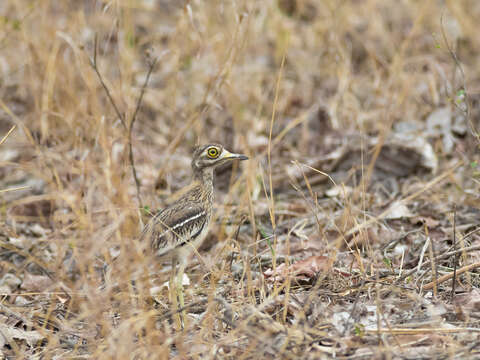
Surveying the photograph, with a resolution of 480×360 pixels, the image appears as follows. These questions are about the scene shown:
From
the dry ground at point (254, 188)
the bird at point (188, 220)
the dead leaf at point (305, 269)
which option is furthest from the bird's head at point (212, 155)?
the dead leaf at point (305, 269)

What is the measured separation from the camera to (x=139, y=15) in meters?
8.66

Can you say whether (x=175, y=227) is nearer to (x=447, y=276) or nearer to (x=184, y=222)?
(x=184, y=222)

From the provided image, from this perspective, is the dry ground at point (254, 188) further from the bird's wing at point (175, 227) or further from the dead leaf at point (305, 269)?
the bird's wing at point (175, 227)

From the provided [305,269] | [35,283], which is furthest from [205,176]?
[35,283]

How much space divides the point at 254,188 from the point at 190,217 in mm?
1124

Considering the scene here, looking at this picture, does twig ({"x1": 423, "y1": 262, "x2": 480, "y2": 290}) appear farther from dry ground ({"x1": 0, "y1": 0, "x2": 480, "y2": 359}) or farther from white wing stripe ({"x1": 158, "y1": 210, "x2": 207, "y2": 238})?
white wing stripe ({"x1": 158, "y1": 210, "x2": 207, "y2": 238})

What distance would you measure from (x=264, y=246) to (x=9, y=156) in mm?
3009

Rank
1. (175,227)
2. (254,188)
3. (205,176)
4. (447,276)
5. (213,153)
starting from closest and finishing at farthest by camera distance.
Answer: (447,276)
(175,227)
(213,153)
(205,176)
(254,188)

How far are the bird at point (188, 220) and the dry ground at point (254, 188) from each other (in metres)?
0.18

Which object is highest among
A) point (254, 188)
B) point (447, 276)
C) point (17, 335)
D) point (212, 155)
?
point (212, 155)

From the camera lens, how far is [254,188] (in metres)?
4.86

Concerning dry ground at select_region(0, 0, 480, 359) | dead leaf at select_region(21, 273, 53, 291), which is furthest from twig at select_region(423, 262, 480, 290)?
dead leaf at select_region(21, 273, 53, 291)

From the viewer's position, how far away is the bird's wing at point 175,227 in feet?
12.1

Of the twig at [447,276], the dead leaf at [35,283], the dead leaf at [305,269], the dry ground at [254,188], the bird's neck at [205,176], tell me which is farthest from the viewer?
the dead leaf at [35,283]
